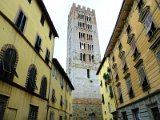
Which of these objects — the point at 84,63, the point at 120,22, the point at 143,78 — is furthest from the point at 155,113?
the point at 84,63

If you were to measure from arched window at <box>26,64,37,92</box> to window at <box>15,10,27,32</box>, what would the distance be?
285 centimetres

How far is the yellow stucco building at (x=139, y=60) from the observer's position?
9.16 metres

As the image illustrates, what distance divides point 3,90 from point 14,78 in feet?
3.98

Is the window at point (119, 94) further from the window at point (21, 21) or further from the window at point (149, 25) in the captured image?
the window at point (21, 21)

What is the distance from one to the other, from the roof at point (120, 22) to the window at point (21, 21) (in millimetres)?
8033

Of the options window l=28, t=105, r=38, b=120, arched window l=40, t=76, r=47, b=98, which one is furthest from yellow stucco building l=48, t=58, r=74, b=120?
window l=28, t=105, r=38, b=120

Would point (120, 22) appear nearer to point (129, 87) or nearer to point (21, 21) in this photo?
point (129, 87)

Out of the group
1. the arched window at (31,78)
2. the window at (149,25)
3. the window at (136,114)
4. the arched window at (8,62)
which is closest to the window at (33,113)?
the arched window at (31,78)

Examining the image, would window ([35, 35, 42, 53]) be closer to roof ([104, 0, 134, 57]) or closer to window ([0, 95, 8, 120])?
window ([0, 95, 8, 120])

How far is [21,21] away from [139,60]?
8779 millimetres

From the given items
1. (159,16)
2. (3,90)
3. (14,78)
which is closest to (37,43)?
(14,78)

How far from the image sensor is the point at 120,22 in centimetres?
1464

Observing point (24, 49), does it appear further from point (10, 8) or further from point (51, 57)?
point (51, 57)

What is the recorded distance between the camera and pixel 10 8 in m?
8.95
